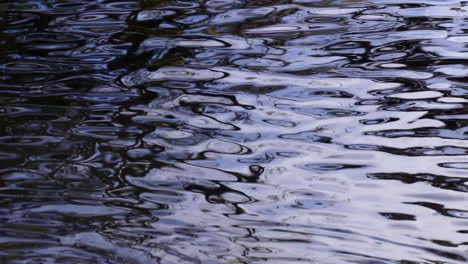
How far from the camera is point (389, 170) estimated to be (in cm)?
345

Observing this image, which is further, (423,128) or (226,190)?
(423,128)

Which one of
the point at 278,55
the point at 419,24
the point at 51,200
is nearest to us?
the point at 51,200

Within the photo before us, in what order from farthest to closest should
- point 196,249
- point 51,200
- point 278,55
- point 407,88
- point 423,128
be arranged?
point 278,55
point 407,88
point 423,128
point 51,200
point 196,249

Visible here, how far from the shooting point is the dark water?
2934 millimetres

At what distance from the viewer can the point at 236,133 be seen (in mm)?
3932

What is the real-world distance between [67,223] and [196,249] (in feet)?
1.89

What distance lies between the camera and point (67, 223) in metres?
3.07

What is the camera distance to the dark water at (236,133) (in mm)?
2934

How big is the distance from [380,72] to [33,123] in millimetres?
2064

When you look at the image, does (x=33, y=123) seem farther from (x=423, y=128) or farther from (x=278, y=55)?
(x=423, y=128)

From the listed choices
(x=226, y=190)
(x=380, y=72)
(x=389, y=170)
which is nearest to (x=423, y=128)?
(x=389, y=170)

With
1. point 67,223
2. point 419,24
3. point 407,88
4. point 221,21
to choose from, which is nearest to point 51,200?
point 67,223

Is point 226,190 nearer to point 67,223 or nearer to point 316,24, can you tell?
point 67,223

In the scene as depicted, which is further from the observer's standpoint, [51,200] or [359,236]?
[51,200]
